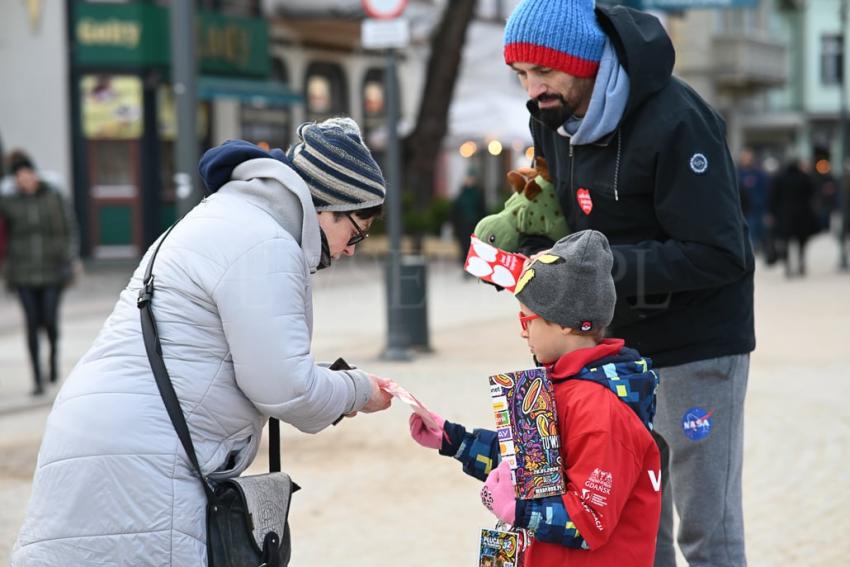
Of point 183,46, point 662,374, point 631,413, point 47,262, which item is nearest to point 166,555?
point 631,413

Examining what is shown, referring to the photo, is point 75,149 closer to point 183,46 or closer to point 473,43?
point 183,46

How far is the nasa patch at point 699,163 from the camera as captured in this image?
3.39 metres

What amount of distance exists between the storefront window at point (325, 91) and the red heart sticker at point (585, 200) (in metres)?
24.5

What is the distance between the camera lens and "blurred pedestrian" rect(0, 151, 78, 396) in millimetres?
10328

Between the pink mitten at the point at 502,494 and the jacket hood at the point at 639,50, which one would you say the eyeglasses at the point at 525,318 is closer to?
the pink mitten at the point at 502,494

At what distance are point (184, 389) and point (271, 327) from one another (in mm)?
231

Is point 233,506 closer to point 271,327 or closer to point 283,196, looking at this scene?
point 271,327

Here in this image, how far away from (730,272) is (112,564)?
1731 mm

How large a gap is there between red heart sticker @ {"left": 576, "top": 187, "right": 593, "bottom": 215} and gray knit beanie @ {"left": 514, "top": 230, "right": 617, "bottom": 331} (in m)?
0.58

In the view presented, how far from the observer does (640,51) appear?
3.42 m

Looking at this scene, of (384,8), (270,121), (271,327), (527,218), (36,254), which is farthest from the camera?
(270,121)

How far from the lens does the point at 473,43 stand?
33.3 metres

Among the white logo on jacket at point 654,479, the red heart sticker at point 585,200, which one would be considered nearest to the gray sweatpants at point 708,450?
the red heart sticker at point 585,200

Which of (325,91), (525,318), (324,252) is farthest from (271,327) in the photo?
(325,91)
